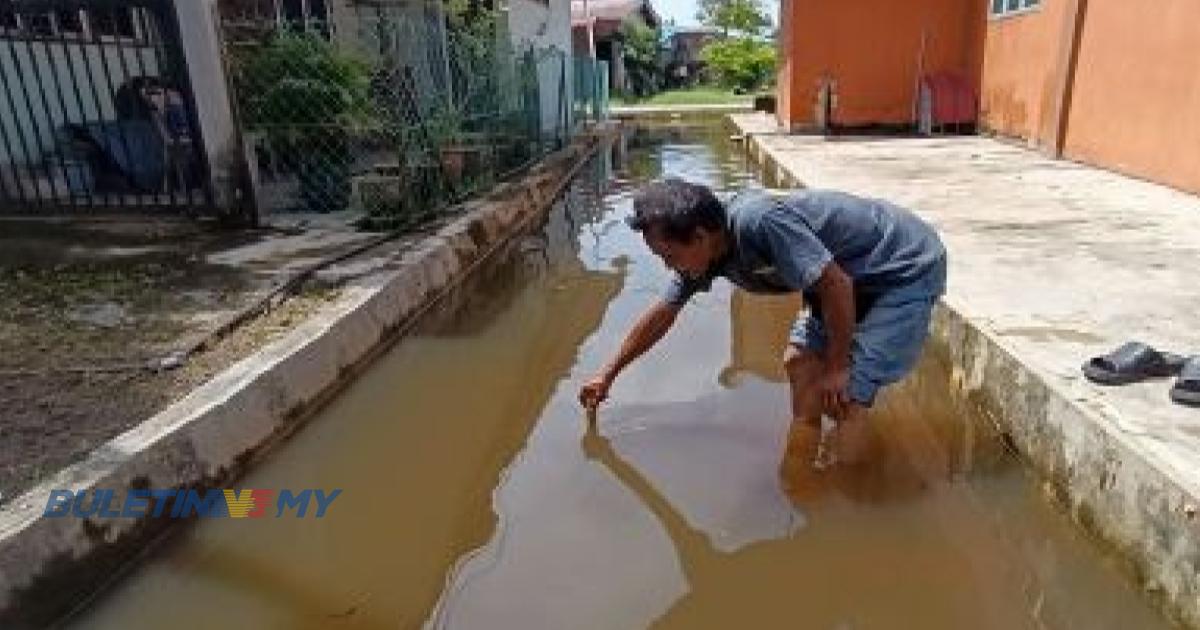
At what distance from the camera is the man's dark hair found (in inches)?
96.0

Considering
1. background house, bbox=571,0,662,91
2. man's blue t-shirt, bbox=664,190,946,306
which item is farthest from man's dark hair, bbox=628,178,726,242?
background house, bbox=571,0,662,91

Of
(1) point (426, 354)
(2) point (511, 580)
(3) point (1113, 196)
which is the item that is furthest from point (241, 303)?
(3) point (1113, 196)

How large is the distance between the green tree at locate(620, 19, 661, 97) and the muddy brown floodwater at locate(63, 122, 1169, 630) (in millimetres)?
29774

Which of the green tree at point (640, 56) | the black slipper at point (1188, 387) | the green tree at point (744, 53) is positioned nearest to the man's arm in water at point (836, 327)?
the black slipper at point (1188, 387)

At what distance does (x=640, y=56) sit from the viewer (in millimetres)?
33094

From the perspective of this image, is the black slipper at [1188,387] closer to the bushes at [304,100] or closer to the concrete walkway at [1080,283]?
the concrete walkway at [1080,283]

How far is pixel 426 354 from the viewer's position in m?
4.85

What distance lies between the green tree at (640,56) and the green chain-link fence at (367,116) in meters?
23.8

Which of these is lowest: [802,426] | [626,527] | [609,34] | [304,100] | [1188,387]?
[626,527]

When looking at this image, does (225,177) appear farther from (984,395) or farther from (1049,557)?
(1049,557)

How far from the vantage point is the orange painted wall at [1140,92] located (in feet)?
23.0

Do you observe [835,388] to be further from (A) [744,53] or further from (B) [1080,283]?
(A) [744,53]

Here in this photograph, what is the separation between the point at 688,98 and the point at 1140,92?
2314 centimetres

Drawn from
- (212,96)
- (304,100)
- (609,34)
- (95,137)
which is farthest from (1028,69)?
(609,34)
